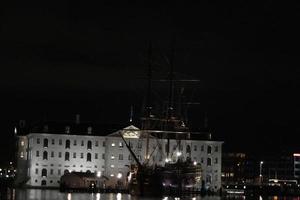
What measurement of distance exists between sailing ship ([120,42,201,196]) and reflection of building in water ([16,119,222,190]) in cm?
→ 244

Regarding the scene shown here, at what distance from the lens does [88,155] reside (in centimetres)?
16650

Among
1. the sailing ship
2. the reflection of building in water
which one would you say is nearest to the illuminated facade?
the reflection of building in water

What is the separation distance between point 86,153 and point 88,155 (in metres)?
0.58

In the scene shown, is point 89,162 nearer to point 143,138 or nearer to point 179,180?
point 143,138

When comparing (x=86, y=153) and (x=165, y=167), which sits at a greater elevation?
(x=86, y=153)

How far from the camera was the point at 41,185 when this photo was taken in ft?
536

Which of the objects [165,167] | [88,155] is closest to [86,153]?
[88,155]

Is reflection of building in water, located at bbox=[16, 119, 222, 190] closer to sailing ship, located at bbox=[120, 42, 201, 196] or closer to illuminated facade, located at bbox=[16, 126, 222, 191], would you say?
illuminated facade, located at bbox=[16, 126, 222, 191]

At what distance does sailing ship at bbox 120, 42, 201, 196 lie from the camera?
12950 cm

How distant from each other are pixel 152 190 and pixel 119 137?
40415 mm

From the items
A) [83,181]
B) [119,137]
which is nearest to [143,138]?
[119,137]

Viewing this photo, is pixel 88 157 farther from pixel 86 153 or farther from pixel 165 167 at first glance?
pixel 165 167

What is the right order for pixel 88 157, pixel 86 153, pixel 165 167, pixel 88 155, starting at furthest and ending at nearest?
pixel 88 155, pixel 86 153, pixel 88 157, pixel 165 167

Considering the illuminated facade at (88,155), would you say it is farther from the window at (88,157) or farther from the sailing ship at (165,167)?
the sailing ship at (165,167)
